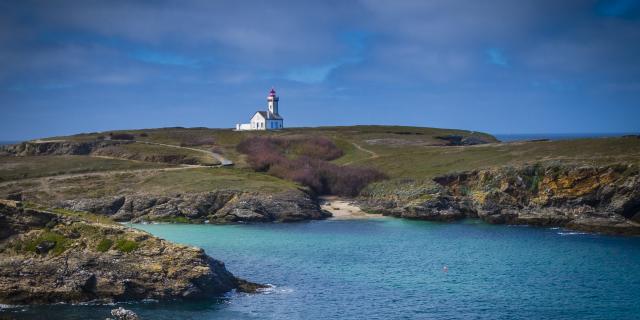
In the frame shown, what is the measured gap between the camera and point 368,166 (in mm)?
130875

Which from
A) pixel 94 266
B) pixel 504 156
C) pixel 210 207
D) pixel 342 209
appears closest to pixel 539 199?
pixel 504 156

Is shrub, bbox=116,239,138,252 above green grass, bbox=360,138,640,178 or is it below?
below

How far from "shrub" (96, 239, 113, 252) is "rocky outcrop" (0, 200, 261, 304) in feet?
0.23

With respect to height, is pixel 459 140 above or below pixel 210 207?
above

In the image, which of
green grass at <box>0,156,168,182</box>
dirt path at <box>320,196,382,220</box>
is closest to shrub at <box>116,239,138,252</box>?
dirt path at <box>320,196,382,220</box>

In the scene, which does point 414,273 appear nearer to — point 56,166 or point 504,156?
point 504,156

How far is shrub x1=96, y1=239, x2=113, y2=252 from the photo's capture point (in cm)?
4950

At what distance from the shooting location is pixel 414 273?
59.1 metres

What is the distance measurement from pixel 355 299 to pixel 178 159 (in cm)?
9275

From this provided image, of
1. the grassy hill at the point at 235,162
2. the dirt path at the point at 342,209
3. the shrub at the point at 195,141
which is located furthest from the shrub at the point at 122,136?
the dirt path at the point at 342,209

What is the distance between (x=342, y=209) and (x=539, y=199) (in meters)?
28.4

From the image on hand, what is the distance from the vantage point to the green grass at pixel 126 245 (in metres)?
49.5

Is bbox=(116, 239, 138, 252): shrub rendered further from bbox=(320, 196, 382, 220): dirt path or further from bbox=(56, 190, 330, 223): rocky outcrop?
bbox=(320, 196, 382, 220): dirt path

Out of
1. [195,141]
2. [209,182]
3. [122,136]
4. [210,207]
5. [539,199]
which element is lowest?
[210,207]
